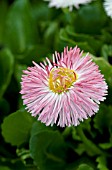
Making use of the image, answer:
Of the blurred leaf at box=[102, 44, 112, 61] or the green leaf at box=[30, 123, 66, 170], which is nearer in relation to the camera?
the green leaf at box=[30, 123, 66, 170]

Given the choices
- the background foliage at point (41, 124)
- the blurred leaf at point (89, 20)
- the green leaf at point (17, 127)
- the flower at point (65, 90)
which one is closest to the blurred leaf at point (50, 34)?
the background foliage at point (41, 124)

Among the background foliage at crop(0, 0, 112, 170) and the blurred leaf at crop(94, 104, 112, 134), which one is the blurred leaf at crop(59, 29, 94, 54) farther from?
the blurred leaf at crop(94, 104, 112, 134)

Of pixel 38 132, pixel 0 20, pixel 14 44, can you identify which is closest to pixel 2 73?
pixel 14 44

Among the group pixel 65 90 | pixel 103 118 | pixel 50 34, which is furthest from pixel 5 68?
→ pixel 65 90

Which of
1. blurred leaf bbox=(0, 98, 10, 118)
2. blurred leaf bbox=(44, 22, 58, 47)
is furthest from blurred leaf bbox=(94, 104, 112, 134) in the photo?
blurred leaf bbox=(44, 22, 58, 47)

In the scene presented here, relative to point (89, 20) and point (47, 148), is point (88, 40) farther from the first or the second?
point (47, 148)
